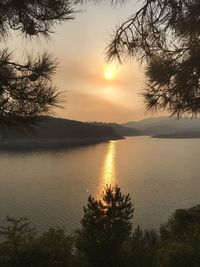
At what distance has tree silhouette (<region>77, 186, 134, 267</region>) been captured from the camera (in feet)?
35.4

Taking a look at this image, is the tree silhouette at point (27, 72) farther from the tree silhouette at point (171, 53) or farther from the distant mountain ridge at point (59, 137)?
the distant mountain ridge at point (59, 137)

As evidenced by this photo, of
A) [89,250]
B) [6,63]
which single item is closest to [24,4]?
[6,63]

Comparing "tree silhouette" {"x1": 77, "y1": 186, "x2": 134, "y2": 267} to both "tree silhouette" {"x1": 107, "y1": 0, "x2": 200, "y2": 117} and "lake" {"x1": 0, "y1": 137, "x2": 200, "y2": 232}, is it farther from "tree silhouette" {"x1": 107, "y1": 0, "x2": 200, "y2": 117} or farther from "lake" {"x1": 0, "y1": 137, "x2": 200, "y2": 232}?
"lake" {"x1": 0, "y1": 137, "x2": 200, "y2": 232}

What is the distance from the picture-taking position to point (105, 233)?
433 inches

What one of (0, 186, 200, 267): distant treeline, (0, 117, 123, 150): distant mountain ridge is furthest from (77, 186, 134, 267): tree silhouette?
(0, 117, 123, 150): distant mountain ridge

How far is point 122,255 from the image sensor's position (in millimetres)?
11203

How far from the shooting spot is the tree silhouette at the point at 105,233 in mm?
10797

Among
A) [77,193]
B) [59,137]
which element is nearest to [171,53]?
[77,193]

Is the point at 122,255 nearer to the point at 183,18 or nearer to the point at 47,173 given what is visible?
the point at 183,18

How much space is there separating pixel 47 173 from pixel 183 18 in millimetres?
54987

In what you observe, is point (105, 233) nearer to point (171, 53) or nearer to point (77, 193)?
point (171, 53)

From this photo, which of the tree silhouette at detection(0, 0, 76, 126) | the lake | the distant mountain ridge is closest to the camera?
the tree silhouette at detection(0, 0, 76, 126)

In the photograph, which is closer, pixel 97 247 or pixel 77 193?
pixel 97 247

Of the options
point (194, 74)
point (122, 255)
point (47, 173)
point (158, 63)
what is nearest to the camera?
point (122, 255)
